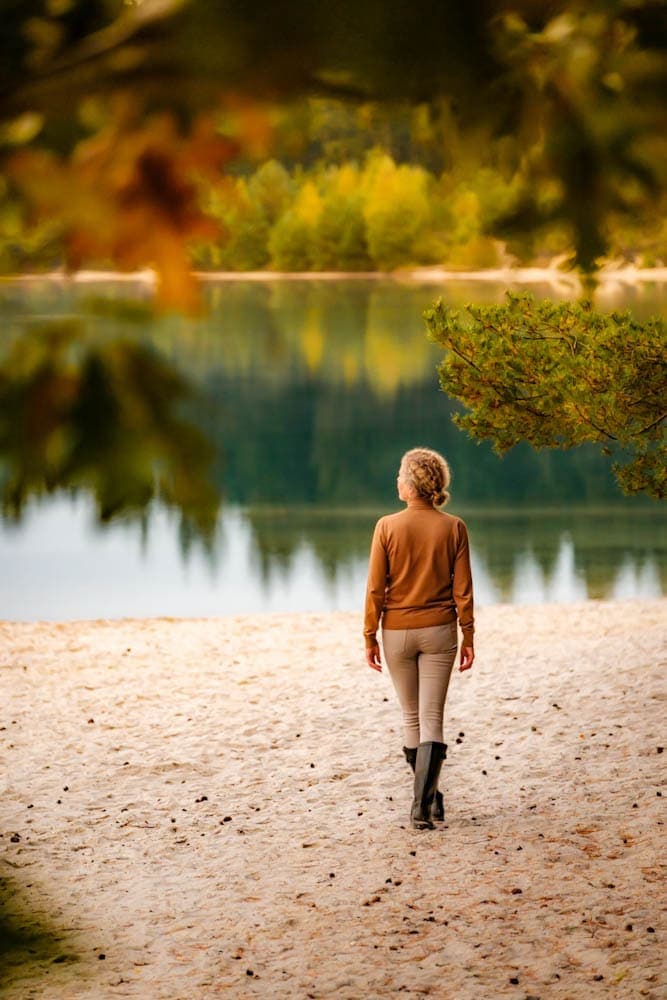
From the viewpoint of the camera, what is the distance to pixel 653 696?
25.4 feet

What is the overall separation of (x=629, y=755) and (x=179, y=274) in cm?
616

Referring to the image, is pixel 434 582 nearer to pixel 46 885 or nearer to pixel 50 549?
pixel 46 885

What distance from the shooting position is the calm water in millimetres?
1123

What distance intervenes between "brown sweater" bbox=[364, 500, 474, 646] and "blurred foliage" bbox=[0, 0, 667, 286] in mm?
3851

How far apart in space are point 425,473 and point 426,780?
1.42 metres

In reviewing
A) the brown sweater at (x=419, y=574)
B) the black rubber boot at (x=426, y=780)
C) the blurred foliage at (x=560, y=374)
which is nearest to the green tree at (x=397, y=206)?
the brown sweater at (x=419, y=574)

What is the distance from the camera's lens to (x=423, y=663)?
16.6 ft

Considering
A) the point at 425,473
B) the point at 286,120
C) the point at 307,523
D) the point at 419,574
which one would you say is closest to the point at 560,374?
the point at 425,473

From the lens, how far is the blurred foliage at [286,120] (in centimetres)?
105

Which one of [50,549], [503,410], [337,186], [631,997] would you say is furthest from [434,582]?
[50,549]

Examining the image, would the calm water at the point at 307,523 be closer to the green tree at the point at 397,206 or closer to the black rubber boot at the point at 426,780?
the green tree at the point at 397,206

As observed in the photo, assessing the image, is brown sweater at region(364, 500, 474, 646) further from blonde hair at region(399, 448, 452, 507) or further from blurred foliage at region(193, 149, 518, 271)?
blurred foliage at region(193, 149, 518, 271)

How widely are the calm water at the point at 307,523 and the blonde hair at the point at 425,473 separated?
0.84 meters

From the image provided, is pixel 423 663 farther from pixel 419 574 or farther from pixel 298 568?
pixel 298 568
